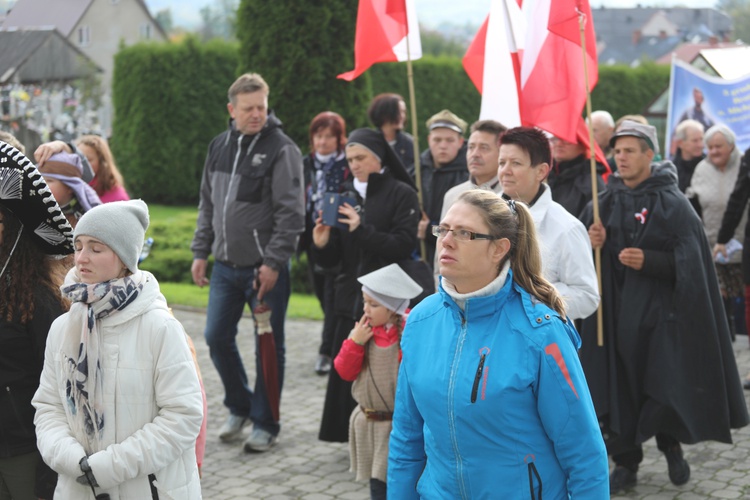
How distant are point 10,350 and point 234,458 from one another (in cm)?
311

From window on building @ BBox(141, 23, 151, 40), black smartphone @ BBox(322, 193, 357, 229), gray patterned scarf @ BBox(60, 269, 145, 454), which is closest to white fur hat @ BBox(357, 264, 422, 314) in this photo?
black smartphone @ BBox(322, 193, 357, 229)

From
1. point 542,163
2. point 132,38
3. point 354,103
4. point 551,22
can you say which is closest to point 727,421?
point 542,163

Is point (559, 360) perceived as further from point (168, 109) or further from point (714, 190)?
point (168, 109)

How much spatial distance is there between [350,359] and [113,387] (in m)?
2.08

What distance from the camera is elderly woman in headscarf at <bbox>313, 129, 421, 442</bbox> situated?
617 centimetres

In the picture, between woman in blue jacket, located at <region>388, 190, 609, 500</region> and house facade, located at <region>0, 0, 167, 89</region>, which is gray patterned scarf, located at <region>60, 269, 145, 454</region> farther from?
house facade, located at <region>0, 0, 167, 89</region>

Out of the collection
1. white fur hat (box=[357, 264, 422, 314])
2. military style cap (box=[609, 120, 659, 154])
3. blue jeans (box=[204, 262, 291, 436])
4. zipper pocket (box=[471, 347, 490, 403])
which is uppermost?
military style cap (box=[609, 120, 659, 154])

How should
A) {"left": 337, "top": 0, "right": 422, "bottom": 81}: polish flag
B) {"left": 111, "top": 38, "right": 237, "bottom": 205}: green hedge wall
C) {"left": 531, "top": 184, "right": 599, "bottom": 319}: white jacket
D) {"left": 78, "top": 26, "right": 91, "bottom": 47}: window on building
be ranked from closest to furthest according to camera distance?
1. {"left": 531, "top": 184, "right": 599, "bottom": 319}: white jacket
2. {"left": 337, "top": 0, "right": 422, "bottom": 81}: polish flag
3. {"left": 78, "top": 26, "right": 91, "bottom": 47}: window on building
4. {"left": 111, "top": 38, "right": 237, "bottom": 205}: green hedge wall

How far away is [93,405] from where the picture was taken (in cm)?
335

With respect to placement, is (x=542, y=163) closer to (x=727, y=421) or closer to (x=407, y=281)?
(x=407, y=281)

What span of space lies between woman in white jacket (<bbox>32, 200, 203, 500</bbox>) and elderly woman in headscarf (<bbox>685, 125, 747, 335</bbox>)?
6820mm

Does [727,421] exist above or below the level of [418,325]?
below

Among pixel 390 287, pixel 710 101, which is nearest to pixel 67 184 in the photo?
pixel 390 287

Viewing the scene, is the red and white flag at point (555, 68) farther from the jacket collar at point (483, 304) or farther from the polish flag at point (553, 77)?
the jacket collar at point (483, 304)
